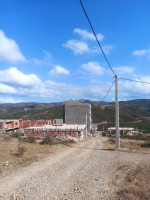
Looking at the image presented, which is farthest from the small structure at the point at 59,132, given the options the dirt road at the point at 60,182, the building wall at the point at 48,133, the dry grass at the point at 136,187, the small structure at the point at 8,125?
the dry grass at the point at 136,187

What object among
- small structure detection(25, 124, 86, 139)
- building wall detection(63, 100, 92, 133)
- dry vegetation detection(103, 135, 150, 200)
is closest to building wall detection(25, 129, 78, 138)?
small structure detection(25, 124, 86, 139)

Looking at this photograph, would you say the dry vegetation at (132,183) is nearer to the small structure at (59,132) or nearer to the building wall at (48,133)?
the small structure at (59,132)

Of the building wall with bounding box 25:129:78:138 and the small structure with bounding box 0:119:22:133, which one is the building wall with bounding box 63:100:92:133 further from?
the building wall with bounding box 25:129:78:138

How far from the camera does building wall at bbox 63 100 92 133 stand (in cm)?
6421

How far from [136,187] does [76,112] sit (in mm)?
57257

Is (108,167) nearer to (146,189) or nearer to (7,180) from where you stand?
(146,189)

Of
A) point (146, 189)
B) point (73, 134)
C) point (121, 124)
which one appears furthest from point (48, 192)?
point (121, 124)

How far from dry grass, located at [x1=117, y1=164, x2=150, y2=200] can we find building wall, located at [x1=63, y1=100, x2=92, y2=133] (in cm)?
5392

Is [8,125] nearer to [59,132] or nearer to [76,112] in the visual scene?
[76,112]

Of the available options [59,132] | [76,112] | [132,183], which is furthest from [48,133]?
[132,183]

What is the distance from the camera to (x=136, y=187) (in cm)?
772

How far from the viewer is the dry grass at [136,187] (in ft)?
23.0

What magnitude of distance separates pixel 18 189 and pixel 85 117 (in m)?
56.5

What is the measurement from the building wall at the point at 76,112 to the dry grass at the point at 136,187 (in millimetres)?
53915
